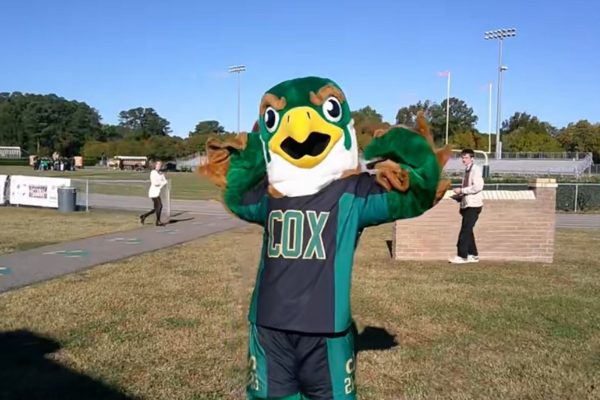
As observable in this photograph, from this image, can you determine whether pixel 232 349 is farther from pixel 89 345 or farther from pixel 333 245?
pixel 333 245

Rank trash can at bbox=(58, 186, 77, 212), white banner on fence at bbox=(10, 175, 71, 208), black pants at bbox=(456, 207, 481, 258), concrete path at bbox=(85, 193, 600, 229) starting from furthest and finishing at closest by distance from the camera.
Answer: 1. white banner on fence at bbox=(10, 175, 71, 208)
2. trash can at bbox=(58, 186, 77, 212)
3. concrete path at bbox=(85, 193, 600, 229)
4. black pants at bbox=(456, 207, 481, 258)

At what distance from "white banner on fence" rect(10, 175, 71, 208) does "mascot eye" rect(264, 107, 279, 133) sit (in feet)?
63.1

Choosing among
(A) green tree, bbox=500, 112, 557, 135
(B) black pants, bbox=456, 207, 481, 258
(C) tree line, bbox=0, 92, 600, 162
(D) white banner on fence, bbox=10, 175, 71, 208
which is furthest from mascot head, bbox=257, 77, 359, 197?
(A) green tree, bbox=500, 112, 557, 135

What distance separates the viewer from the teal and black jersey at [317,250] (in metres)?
2.93

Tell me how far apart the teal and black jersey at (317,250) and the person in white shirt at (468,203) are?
679 centimetres

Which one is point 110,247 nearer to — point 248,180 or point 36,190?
point 248,180

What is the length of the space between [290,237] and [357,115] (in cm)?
84

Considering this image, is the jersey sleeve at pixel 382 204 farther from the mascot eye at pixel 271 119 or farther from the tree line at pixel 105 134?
the tree line at pixel 105 134

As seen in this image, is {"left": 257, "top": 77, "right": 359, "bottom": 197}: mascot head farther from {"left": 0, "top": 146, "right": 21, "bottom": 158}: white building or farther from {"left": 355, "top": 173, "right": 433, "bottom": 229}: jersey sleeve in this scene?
{"left": 0, "top": 146, "right": 21, "bottom": 158}: white building

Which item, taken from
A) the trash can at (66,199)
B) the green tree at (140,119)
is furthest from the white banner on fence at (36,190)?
the green tree at (140,119)

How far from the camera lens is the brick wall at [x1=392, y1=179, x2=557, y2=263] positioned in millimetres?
10594

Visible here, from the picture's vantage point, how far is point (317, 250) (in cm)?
299

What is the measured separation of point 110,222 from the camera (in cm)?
1672

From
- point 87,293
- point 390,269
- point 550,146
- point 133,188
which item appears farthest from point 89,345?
point 550,146
